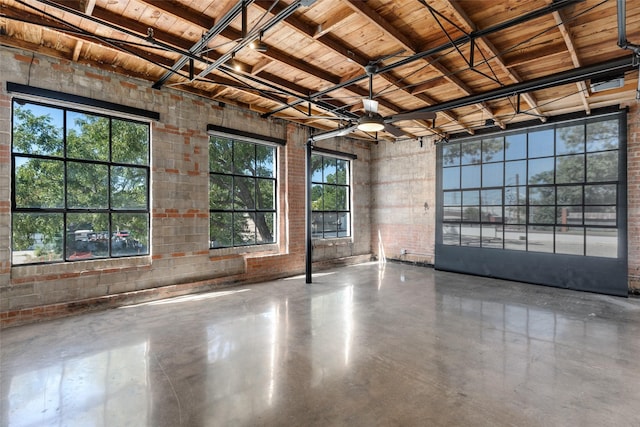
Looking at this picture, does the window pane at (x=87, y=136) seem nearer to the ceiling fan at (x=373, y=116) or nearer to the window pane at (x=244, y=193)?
the window pane at (x=244, y=193)

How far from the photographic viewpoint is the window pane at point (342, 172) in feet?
28.8

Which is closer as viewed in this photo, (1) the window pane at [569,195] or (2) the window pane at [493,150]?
(1) the window pane at [569,195]

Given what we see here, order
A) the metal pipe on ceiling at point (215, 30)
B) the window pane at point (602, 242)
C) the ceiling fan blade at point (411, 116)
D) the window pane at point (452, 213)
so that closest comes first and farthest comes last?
the metal pipe on ceiling at point (215, 30) < the ceiling fan blade at point (411, 116) < the window pane at point (602, 242) < the window pane at point (452, 213)

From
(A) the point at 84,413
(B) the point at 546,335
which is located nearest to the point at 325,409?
(A) the point at 84,413

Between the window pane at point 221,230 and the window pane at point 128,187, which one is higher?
the window pane at point 128,187

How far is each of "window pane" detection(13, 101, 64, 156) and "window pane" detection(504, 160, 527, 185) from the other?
331 inches

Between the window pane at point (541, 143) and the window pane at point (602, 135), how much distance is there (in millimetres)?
620

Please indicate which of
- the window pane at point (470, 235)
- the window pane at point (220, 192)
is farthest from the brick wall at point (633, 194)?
the window pane at point (220, 192)

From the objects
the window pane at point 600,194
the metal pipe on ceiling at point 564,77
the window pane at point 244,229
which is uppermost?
the metal pipe on ceiling at point 564,77

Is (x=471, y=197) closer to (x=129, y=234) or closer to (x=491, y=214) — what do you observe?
(x=491, y=214)

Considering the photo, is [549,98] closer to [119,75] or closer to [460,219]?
[460,219]

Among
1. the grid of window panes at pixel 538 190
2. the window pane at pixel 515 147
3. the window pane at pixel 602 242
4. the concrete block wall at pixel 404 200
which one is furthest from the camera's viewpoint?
the concrete block wall at pixel 404 200

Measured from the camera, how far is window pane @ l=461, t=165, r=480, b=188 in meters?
7.54

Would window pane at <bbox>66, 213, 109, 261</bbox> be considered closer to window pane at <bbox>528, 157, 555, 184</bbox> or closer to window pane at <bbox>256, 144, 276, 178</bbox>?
window pane at <bbox>256, 144, 276, 178</bbox>
